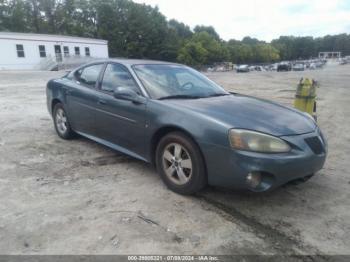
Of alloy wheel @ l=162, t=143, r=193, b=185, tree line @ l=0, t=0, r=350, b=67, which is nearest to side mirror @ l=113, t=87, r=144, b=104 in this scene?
alloy wheel @ l=162, t=143, r=193, b=185

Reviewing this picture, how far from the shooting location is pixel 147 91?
384cm

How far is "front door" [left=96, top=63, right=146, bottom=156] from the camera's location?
380 cm

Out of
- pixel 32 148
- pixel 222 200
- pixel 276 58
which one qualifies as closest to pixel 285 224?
pixel 222 200

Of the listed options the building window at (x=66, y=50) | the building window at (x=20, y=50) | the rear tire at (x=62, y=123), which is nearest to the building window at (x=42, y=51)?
the building window at (x=20, y=50)

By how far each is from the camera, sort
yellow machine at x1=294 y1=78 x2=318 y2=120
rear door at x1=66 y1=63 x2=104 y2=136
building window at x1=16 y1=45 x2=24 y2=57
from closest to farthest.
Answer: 1. rear door at x1=66 y1=63 x2=104 y2=136
2. yellow machine at x1=294 y1=78 x2=318 y2=120
3. building window at x1=16 y1=45 x2=24 y2=57

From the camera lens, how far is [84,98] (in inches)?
185

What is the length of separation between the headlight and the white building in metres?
32.3

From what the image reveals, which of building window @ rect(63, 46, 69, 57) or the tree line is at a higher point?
the tree line

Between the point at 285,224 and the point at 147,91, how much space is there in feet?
7.14

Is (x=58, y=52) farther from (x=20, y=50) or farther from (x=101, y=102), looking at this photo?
(x=101, y=102)

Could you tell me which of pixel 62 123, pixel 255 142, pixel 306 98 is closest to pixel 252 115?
pixel 255 142

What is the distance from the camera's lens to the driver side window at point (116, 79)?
407cm

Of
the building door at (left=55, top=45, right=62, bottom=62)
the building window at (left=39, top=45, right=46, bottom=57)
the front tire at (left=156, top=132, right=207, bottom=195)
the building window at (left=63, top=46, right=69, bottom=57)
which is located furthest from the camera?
the building window at (left=63, top=46, right=69, bottom=57)

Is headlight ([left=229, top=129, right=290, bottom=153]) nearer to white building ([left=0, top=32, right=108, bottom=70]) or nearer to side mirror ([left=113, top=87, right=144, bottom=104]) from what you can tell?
side mirror ([left=113, top=87, right=144, bottom=104])
